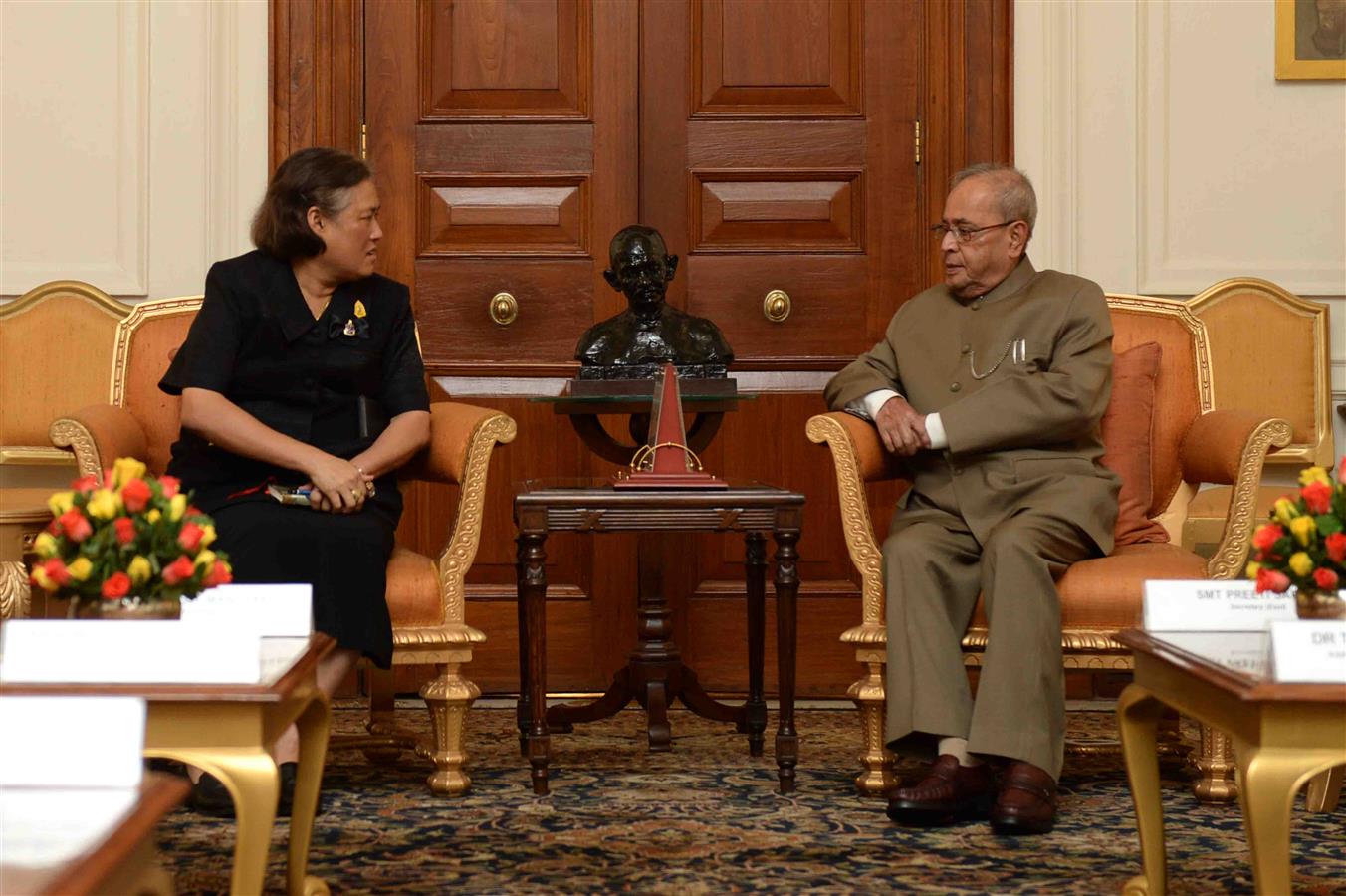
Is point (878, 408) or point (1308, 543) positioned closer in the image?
point (1308, 543)

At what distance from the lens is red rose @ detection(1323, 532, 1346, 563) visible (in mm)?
2139

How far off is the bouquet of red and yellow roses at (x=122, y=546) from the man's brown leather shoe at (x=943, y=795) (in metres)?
1.51

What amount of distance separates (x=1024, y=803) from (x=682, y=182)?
87.0 inches

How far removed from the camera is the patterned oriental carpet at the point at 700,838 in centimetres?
270

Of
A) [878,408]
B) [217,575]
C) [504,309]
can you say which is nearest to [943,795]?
[878,408]

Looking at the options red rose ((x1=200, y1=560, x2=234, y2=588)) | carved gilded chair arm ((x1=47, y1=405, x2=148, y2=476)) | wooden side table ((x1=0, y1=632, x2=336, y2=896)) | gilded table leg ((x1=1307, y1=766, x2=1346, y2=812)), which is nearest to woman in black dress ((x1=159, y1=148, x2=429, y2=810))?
carved gilded chair arm ((x1=47, y1=405, x2=148, y2=476))

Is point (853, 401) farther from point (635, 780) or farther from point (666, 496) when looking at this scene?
point (635, 780)

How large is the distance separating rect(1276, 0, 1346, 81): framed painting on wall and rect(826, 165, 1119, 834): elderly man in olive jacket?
1.34m

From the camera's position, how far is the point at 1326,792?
324 cm

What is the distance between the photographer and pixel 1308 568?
7.09 feet

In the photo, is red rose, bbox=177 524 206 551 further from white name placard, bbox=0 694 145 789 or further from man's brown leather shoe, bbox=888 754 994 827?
man's brown leather shoe, bbox=888 754 994 827

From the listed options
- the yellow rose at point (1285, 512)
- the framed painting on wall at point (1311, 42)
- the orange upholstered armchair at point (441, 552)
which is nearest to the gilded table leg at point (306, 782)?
the orange upholstered armchair at point (441, 552)

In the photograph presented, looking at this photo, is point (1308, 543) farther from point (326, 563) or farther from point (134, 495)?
point (326, 563)

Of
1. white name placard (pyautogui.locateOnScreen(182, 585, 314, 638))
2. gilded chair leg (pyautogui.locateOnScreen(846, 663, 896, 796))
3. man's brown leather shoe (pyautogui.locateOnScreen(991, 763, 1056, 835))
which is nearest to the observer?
white name placard (pyautogui.locateOnScreen(182, 585, 314, 638))
